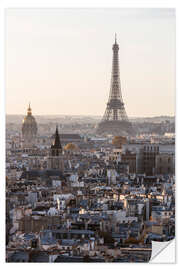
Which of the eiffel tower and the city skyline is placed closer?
the city skyline

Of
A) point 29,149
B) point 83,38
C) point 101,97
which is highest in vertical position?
point 83,38

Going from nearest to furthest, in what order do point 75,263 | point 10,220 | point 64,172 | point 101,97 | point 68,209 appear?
1. point 75,263
2. point 10,220
3. point 101,97
4. point 68,209
5. point 64,172

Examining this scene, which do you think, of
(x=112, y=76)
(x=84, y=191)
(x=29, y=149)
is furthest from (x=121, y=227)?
(x=29, y=149)

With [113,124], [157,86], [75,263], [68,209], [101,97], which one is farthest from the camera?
[113,124]

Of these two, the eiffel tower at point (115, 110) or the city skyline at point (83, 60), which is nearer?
the city skyline at point (83, 60)

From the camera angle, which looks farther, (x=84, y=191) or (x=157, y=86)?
(x=84, y=191)

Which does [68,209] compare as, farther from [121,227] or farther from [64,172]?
[64,172]

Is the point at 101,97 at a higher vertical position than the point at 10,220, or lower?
higher
